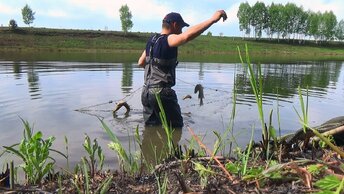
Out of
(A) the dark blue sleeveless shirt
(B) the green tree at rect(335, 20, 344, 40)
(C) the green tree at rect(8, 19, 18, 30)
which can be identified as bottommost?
(A) the dark blue sleeveless shirt

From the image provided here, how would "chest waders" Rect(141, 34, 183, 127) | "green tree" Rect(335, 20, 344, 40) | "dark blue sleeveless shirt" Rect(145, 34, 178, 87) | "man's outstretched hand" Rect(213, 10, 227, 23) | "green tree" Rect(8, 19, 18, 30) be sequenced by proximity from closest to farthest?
1. "man's outstretched hand" Rect(213, 10, 227, 23)
2. "dark blue sleeveless shirt" Rect(145, 34, 178, 87)
3. "chest waders" Rect(141, 34, 183, 127)
4. "green tree" Rect(8, 19, 18, 30)
5. "green tree" Rect(335, 20, 344, 40)

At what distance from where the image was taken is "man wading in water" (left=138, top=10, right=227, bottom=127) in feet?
22.7

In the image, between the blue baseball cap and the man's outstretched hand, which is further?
the blue baseball cap

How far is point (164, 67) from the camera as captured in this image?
7.19m

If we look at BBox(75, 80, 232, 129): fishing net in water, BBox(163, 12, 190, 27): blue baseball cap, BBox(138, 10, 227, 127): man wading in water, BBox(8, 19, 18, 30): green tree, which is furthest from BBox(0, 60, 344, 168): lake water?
BBox(8, 19, 18, 30): green tree

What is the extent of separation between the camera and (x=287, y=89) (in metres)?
15.4

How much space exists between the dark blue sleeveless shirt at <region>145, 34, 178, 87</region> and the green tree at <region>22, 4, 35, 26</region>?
325 ft

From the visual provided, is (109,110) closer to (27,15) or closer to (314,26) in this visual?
(27,15)

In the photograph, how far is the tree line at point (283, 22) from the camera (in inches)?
4614

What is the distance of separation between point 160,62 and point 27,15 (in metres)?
100

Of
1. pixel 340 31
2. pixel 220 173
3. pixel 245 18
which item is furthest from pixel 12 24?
pixel 340 31

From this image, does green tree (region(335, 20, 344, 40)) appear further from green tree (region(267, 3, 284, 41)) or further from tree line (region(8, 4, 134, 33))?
tree line (region(8, 4, 134, 33))

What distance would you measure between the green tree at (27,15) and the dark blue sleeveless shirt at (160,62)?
325ft

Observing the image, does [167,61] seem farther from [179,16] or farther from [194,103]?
[194,103]
